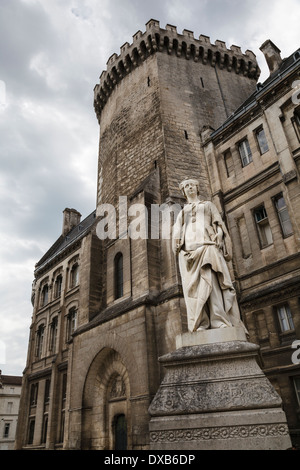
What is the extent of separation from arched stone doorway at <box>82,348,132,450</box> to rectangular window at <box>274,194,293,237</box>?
793 centimetres

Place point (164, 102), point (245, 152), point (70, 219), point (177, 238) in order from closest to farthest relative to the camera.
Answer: point (177, 238), point (245, 152), point (164, 102), point (70, 219)

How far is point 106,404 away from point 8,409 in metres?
36.6

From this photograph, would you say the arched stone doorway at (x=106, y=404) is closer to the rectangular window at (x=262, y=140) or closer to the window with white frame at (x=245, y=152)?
the window with white frame at (x=245, y=152)

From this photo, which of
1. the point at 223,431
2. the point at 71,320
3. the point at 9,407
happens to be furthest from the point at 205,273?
the point at 9,407

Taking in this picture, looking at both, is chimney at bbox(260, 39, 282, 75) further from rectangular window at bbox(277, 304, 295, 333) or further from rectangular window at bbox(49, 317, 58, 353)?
rectangular window at bbox(49, 317, 58, 353)

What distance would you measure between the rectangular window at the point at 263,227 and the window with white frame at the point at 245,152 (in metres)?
2.47

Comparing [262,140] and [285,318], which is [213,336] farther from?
[262,140]

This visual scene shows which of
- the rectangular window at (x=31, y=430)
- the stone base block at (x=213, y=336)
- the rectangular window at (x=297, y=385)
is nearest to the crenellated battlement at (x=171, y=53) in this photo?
the rectangular window at (x=297, y=385)

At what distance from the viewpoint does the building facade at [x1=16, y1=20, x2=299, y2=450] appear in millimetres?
12266

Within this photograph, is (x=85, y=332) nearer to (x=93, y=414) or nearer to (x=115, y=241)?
(x=93, y=414)

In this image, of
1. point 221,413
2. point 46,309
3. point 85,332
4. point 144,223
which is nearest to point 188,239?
point 221,413

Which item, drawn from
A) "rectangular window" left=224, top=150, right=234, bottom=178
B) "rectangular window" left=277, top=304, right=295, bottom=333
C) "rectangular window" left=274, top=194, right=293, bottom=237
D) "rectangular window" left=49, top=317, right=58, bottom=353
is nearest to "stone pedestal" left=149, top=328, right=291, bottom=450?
"rectangular window" left=277, top=304, right=295, bottom=333

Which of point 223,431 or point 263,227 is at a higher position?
point 263,227

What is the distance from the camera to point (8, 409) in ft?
142
